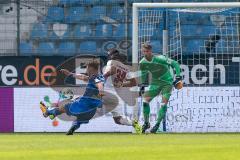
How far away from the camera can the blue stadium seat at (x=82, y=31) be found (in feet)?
68.7

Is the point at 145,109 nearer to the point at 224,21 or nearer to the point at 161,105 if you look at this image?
the point at 161,105

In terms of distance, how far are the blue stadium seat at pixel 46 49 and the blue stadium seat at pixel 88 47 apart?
2.49 ft

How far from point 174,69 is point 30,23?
6.86 m

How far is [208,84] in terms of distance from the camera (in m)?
15.8

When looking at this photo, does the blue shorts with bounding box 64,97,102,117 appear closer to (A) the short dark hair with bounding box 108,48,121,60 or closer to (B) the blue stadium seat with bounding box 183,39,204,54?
(A) the short dark hair with bounding box 108,48,121,60

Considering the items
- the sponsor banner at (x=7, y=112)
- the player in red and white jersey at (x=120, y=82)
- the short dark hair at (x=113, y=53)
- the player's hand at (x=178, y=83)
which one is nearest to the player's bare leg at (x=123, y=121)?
the player in red and white jersey at (x=120, y=82)

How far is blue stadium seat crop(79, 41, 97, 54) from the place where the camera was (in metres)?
20.3

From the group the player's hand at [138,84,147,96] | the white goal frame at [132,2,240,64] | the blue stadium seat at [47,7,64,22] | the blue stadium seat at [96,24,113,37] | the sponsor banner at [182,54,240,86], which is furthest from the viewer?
the blue stadium seat at [47,7,64,22]

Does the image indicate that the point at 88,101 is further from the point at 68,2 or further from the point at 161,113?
the point at 68,2

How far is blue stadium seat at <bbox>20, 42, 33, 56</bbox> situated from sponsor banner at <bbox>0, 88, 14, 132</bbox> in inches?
186

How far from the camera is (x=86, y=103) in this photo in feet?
49.1
